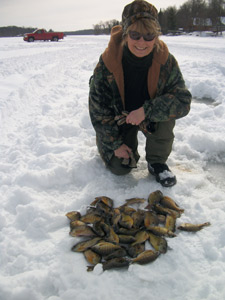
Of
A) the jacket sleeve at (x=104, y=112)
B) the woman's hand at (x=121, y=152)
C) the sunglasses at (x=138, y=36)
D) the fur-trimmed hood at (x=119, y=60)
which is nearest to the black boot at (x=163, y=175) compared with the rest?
the woman's hand at (x=121, y=152)

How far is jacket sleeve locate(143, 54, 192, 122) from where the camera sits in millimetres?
2752

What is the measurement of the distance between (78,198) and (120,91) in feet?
3.96

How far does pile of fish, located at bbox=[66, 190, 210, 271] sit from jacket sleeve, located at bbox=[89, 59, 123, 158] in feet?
2.23

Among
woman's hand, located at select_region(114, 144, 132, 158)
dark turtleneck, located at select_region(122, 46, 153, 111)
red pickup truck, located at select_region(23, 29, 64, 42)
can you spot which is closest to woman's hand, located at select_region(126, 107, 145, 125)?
dark turtleneck, located at select_region(122, 46, 153, 111)

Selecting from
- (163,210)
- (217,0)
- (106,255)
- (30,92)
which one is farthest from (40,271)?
(217,0)

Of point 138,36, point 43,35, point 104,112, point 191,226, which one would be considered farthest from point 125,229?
point 43,35

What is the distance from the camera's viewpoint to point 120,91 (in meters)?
2.84

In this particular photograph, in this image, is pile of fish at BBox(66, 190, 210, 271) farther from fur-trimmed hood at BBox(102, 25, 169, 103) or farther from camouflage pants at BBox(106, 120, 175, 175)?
fur-trimmed hood at BBox(102, 25, 169, 103)

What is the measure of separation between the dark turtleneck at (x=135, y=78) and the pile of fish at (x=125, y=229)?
104 centimetres

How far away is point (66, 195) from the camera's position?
284 centimetres

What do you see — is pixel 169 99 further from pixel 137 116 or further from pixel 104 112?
pixel 104 112

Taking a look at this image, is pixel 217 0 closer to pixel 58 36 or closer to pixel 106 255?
pixel 58 36

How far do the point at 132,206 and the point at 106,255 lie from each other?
0.69 metres

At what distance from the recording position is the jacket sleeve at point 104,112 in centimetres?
286
